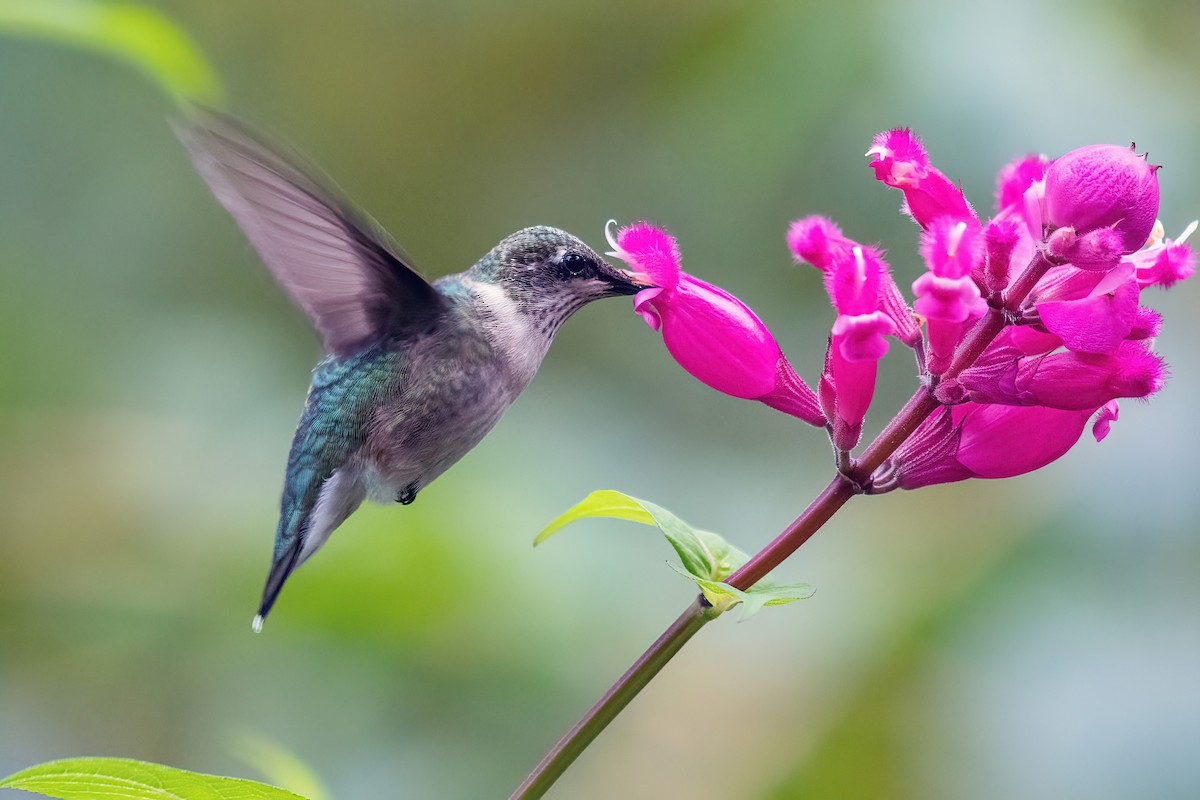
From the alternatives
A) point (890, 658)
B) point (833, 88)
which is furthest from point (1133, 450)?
point (833, 88)

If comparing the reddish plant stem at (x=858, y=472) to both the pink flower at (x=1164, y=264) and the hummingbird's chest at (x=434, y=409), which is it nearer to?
the pink flower at (x=1164, y=264)

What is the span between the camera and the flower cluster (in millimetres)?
1129

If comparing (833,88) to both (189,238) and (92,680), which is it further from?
(92,680)

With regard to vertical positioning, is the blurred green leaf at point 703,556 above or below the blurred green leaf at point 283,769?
above

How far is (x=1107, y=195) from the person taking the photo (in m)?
1.12

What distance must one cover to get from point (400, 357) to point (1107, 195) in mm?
998

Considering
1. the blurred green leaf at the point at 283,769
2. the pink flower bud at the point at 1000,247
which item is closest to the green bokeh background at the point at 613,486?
the blurred green leaf at the point at 283,769

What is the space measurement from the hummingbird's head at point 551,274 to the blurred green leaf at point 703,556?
0.35 m

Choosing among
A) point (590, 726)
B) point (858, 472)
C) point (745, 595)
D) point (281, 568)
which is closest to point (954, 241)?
point (858, 472)

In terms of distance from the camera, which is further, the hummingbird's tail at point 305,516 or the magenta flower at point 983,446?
the hummingbird's tail at point 305,516

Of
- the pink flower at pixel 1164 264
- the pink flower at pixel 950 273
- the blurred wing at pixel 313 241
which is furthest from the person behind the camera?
the blurred wing at pixel 313 241

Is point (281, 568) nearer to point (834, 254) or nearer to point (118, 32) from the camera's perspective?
point (118, 32)

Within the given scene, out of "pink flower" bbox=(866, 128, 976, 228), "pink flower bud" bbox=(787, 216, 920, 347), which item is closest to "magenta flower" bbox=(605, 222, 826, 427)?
"pink flower bud" bbox=(787, 216, 920, 347)

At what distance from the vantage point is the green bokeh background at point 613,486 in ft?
9.00
